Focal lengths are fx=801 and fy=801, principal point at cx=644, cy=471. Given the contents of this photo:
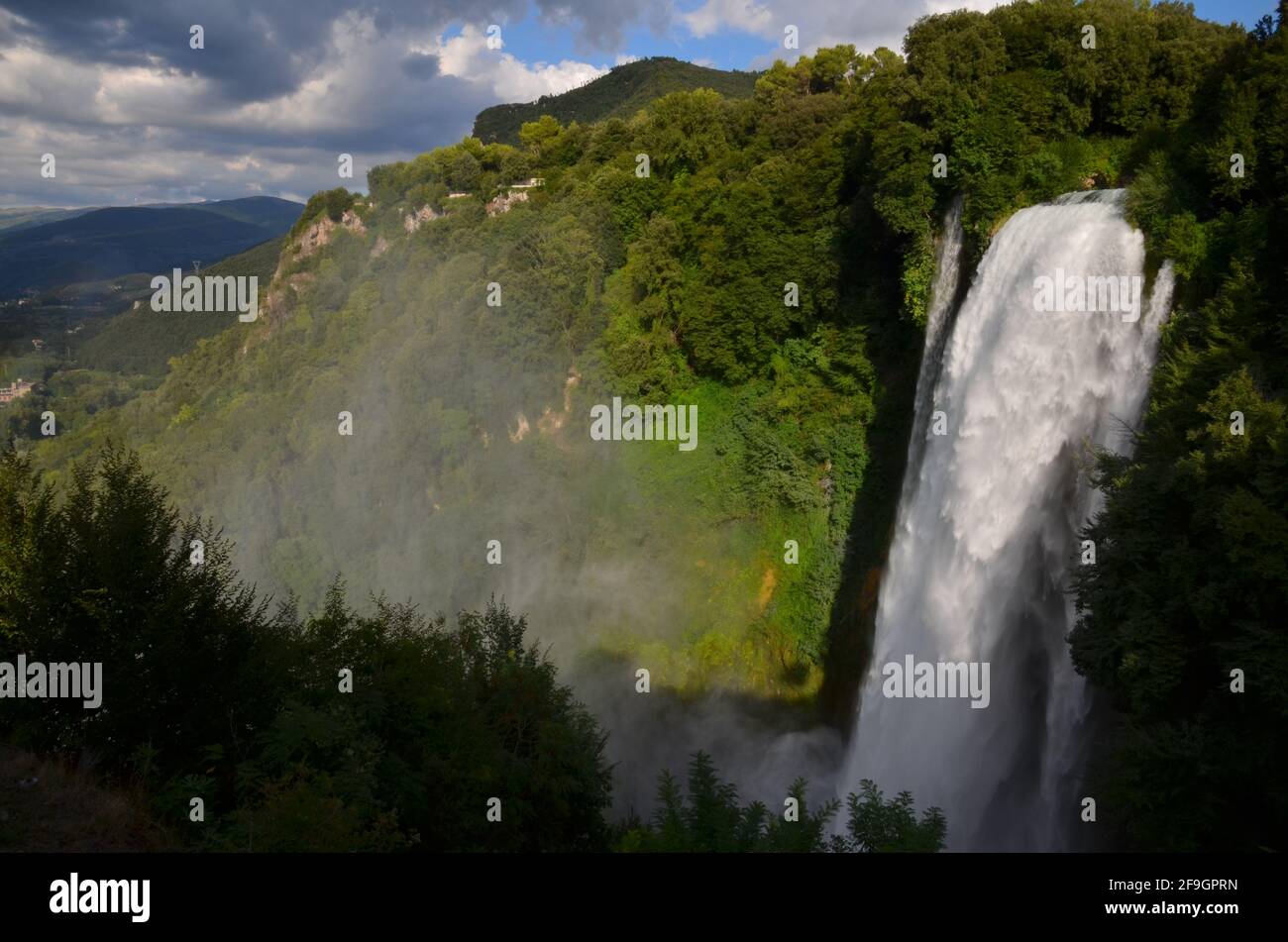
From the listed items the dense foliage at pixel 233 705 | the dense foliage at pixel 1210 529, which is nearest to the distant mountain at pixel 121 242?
the dense foliage at pixel 233 705

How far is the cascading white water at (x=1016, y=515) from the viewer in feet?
52.1

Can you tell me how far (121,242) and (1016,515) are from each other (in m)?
145

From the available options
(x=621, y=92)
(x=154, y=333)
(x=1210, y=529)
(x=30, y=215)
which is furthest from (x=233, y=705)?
(x=30, y=215)

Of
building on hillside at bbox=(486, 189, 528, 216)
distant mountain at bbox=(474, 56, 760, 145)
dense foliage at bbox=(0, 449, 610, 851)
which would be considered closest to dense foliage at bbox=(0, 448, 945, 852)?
dense foliage at bbox=(0, 449, 610, 851)

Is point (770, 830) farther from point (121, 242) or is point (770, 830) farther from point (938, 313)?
point (121, 242)

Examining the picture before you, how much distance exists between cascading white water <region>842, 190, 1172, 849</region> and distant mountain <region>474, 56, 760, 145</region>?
58043mm

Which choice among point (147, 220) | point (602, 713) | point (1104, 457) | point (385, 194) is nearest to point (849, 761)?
point (602, 713)

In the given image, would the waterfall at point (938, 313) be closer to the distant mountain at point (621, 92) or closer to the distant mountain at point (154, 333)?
the distant mountain at point (621, 92)

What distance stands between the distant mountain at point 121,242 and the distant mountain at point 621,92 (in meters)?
56.4

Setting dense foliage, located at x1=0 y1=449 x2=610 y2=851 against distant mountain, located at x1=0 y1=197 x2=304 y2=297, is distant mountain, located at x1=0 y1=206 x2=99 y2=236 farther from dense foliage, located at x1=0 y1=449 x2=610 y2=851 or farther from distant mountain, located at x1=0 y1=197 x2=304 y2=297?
dense foliage, located at x1=0 y1=449 x2=610 y2=851
